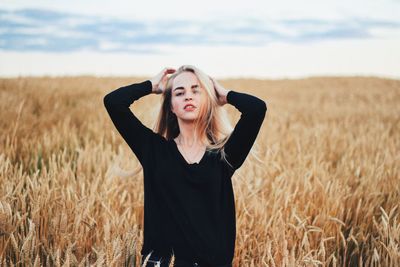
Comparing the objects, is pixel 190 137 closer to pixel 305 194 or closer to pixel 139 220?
pixel 139 220

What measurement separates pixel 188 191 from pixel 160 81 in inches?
21.1

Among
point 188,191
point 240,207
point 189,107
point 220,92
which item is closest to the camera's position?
point 188,191

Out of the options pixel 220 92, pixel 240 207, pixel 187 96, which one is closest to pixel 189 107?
pixel 187 96

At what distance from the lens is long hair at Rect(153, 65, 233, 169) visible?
1.80m

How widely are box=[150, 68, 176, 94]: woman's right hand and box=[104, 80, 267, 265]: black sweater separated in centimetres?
18

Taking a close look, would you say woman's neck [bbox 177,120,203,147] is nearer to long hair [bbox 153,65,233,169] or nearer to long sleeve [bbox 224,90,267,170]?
long hair [bbox 153,65,233,169]

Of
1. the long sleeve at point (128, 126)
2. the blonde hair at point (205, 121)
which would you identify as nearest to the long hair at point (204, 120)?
the blonde hair at point (205, 121)

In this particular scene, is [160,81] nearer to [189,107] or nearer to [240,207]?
[189,107]

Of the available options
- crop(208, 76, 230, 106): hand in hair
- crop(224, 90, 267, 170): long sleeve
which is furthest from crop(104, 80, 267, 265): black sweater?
crop(208, 76, 230, 106): hand in hair

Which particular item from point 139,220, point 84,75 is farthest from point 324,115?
point 84,75

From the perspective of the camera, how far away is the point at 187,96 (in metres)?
1.76

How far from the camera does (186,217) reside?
162cm

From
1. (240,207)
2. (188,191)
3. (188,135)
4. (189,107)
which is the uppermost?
(189,107)

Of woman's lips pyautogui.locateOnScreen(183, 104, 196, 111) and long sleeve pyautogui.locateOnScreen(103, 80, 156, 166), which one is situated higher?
woman's lips pyautogui.locateOnScreen(183, 104, 196, 111)
